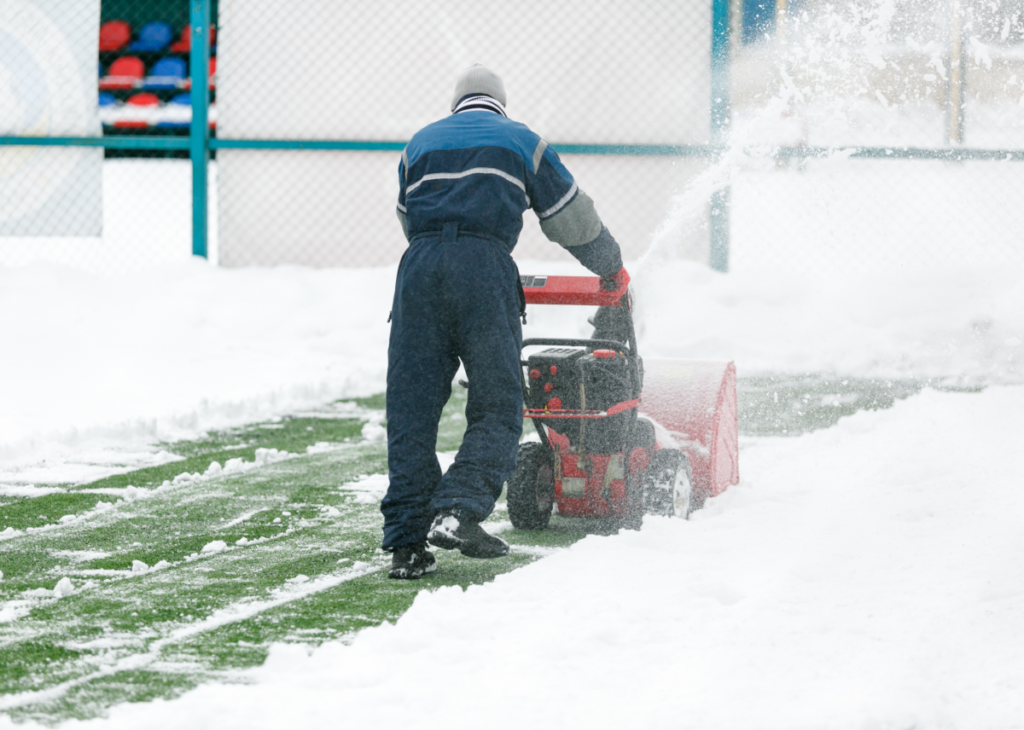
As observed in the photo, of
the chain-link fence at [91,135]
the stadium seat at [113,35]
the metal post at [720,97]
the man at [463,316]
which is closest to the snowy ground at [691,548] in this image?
the man at [463,316]

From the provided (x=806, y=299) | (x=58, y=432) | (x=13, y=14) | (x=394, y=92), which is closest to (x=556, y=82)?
(x=394, y=92)

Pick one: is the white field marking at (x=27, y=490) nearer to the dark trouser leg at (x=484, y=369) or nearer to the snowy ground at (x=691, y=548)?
the snowy ground at (x=691, y=548)

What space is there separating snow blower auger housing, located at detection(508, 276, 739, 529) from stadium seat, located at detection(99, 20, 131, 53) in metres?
7.31

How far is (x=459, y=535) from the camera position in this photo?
3498mm

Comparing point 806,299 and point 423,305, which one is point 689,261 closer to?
point 806,299

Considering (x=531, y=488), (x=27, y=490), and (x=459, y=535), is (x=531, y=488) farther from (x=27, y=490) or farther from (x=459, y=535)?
(x=27, y=490)

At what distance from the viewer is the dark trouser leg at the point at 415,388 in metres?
3.58

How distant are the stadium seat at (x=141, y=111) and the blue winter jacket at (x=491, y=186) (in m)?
7.14

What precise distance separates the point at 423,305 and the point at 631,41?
7008 millimetres

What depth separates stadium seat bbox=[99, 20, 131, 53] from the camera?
10.2 meters

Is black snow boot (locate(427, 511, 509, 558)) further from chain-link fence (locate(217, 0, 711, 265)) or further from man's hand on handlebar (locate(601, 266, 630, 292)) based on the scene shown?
chain-link fence (locate(217, 0, 711, 265))

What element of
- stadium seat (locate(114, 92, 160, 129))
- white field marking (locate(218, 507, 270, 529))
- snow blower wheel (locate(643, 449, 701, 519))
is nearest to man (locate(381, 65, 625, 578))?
snow blower wheel (locate(643, 449, 701, 519))

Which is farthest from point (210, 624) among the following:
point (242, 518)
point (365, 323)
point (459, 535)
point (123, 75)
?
point (123, 75)

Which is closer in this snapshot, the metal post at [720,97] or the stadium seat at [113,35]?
the metal post at [720,97]
